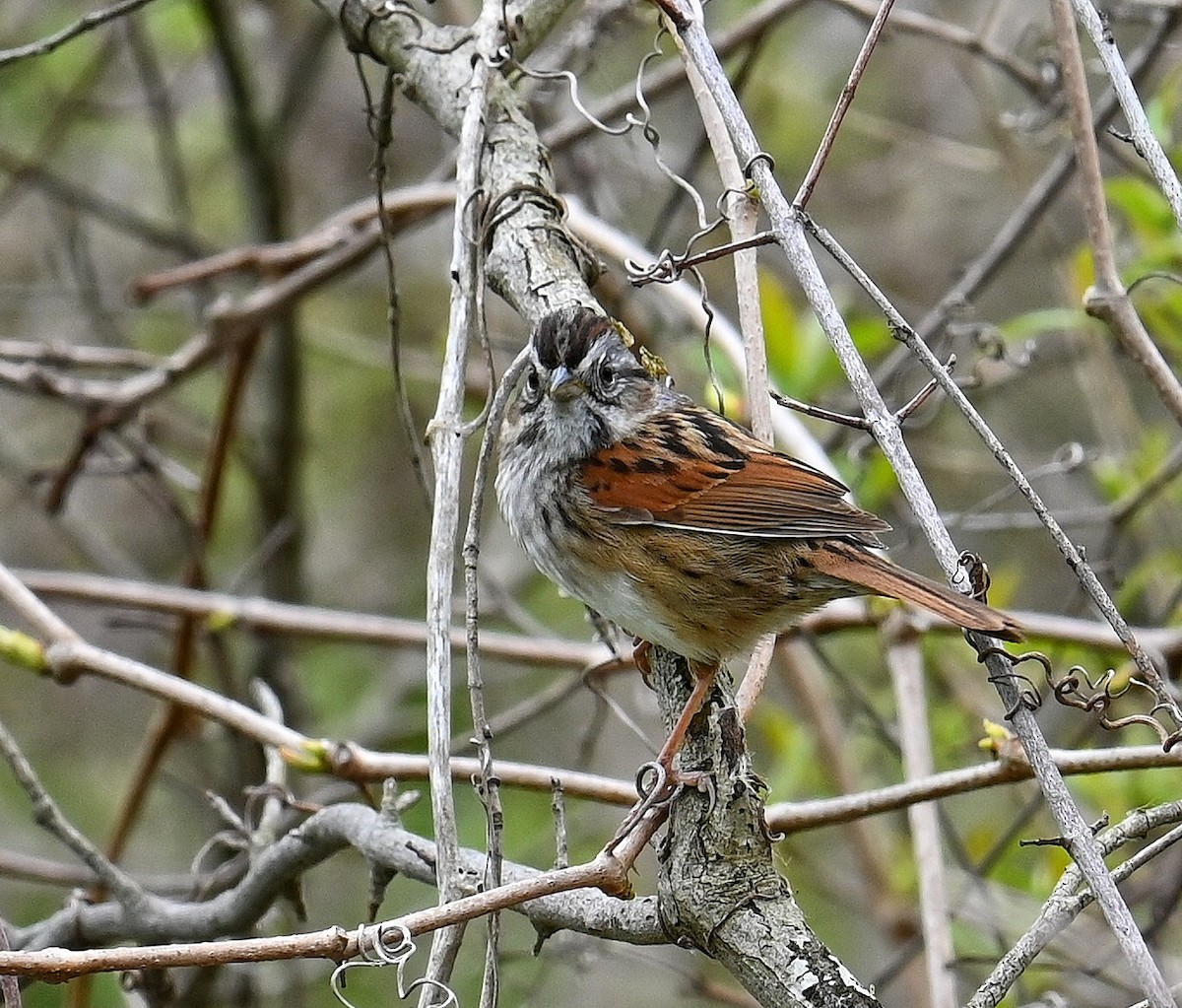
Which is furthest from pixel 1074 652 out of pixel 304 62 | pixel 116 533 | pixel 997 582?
pixel 116 533

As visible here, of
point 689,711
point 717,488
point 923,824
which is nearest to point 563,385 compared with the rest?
point 717,488

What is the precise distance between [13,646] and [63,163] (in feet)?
15.4

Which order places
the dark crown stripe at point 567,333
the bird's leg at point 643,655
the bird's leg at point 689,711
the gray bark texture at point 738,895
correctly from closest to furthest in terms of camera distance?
the gray bark texture at point 738,895
the bird's leg at point 689,711
the dark crown stripe at point 567,333
the bird's leg at point 643,655

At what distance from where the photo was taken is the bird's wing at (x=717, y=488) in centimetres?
298

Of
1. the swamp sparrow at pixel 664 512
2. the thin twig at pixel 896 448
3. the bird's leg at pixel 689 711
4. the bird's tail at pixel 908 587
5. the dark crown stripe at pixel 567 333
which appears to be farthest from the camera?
the swamp sparrow at pixel 664 512

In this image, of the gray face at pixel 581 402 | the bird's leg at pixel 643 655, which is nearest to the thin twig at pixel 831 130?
the gray face at pixel 581 402

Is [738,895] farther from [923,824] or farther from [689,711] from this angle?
[923,824]

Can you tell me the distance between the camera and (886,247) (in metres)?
6.83

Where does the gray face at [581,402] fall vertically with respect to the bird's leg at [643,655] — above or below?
above

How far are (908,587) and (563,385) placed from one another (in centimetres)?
81

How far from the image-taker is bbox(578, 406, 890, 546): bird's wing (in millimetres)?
2980

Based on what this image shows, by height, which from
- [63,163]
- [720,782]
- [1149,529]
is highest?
[63,163]

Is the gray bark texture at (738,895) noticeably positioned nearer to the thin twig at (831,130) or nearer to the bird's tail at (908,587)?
the bird's tail at (908,587)

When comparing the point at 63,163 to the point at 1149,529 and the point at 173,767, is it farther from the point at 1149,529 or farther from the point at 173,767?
the point at 1149,529
